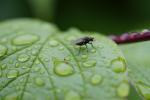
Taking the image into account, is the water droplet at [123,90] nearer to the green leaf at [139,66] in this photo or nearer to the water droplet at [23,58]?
the green leaf at [139,66]

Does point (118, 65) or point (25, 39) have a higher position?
point (25, 39)

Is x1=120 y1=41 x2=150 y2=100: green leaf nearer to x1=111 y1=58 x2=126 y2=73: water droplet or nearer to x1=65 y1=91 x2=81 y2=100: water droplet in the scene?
x1=111 y1=58 x2=126 y2=73: water droplet

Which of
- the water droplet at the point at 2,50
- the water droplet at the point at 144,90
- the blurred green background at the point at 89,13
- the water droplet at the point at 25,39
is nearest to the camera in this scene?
the water droplet at the point at 144,90

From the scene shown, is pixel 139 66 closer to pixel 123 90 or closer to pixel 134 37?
pixel 134 37

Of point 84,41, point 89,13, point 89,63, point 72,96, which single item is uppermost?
point 89,13

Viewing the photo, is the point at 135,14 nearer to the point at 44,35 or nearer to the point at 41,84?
the point at 44,35

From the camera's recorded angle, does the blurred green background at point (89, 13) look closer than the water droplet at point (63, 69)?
No

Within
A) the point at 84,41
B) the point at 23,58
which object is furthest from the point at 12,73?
the point at 84,41

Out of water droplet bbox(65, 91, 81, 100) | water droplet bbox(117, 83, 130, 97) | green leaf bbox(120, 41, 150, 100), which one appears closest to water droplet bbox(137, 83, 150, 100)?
green leaf bbox(120, 41, 150, 100)

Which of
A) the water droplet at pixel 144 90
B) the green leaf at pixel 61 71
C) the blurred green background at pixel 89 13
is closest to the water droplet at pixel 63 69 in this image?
the green leaf at pixel 61 71
